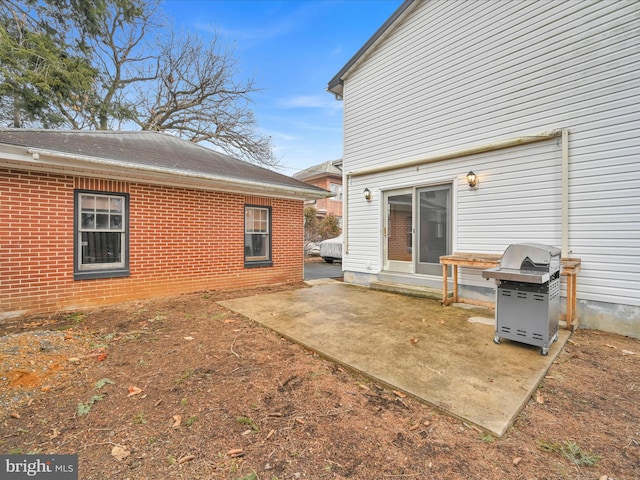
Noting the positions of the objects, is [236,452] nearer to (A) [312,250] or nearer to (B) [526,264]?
(B) [526,264]

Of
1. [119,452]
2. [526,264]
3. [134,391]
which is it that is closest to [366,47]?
[526,264]

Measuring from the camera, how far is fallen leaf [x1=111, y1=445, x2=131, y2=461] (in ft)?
6.03

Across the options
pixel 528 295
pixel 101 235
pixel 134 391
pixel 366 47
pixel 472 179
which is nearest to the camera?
pixel 134 391

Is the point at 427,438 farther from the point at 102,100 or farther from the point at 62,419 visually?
the point at 102,100

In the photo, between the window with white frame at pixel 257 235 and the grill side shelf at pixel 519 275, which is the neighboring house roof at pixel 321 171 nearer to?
the window with white frame at pixel 257 235

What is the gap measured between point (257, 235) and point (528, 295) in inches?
239

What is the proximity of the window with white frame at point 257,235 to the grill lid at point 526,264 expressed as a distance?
5516 millimetres

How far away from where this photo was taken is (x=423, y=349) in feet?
11.3

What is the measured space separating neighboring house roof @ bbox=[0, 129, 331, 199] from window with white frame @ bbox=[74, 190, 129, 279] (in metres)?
0.53

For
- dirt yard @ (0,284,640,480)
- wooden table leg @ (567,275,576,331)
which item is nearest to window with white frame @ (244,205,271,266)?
dirt yard @ (0,284,640,480)

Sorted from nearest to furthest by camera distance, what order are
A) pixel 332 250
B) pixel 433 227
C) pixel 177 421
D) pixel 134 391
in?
1. pixel 177 421
2. pixel 134 391
3. pixel 433 227
4. pixel 332 250

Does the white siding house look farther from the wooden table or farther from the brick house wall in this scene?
the brick house wall

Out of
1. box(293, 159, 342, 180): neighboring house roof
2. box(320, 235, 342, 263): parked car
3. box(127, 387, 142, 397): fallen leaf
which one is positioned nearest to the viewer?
box(127, 387, 142, 397): fallen leaf

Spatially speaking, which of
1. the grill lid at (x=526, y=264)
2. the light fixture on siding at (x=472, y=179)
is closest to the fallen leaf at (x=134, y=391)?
the grill lid at (x=526, y=264)
